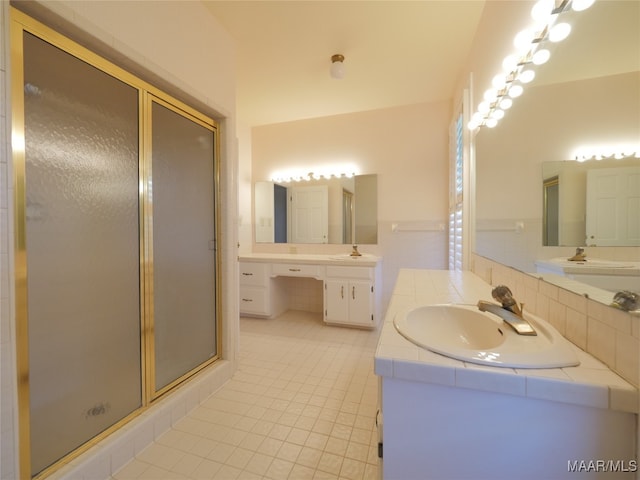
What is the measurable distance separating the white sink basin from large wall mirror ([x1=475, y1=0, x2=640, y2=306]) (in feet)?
0.89

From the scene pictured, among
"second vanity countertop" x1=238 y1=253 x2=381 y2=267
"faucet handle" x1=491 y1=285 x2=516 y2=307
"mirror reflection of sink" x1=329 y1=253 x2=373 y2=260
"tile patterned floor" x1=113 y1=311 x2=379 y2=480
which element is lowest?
"tile patterned floor" x1=113 y1=311 x2=379 y2=480

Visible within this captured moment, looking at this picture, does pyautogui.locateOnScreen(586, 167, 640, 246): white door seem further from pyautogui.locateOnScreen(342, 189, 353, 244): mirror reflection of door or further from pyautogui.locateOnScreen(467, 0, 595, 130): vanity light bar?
pyautogui.locateOnScreen(342, 189, 353, 244): mirror reflection of door

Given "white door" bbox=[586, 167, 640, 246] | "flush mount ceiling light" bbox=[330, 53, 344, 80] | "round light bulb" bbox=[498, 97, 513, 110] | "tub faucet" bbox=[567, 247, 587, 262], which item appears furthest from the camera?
"flush mount ceiling light" bbox=[330, 53, 344, 80]

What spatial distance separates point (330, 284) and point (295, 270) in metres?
0.43

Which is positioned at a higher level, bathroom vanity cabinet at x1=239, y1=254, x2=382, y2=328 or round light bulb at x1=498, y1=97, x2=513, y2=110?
round light bulb at x1=498, y1=97, x2=513, y2=110

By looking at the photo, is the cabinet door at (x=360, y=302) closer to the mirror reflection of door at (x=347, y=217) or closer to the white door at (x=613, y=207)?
the mirror reflection of door at (x=347, y=217)

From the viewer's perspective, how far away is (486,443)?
58 centimetres

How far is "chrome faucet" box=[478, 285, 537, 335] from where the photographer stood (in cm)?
77

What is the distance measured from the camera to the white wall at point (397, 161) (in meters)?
2.89

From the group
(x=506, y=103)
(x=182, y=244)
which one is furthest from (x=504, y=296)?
(x=182, y=244)

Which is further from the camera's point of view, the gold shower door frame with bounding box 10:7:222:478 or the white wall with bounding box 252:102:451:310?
the white wall with bounding box 252:102:451:310

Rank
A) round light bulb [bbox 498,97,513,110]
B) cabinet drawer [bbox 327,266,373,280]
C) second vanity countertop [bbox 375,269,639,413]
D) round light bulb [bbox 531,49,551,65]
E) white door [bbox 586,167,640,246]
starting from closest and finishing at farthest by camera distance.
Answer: second vanity countertop [bbox 375,269,639,413] < white door [bbox 586,167,640,246] < round light bulb [bbox 531,49,551,65] < round light bulb [bbox 498,97,513,110] < cabinet drawer [bbox 327,266,373,280]

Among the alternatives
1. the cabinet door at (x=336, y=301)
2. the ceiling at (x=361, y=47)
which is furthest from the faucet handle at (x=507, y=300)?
the cabinet door at (x=336, y=301)

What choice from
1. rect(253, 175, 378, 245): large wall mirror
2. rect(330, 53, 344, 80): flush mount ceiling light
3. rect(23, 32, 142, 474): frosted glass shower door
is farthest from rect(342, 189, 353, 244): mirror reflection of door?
rect(23, 32, 142, 474): frosted glass shower door
